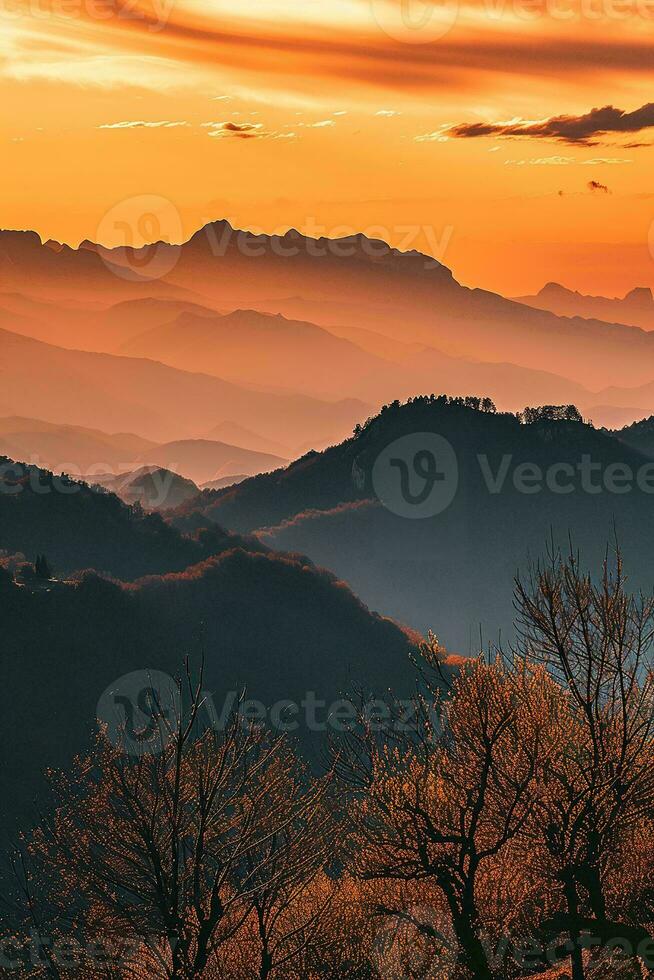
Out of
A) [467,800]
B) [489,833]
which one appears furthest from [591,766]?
[489,833]

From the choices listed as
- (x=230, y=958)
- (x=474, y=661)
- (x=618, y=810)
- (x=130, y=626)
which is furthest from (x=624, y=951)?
(x=130, y=626)

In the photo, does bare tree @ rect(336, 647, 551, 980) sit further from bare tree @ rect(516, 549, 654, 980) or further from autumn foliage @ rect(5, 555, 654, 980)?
bare tree @ rect(516, 549, 654, 980)

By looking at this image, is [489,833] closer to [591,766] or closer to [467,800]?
[467,800]

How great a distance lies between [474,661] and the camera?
1330 inches

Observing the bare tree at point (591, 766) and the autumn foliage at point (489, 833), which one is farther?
the bare tree at point (591, 766)

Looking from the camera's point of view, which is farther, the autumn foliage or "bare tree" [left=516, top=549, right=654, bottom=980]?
"bare tree" [left=516, top=549, right=654, bottom=980]

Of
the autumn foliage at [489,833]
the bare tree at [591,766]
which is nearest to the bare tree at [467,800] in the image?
the autumn foliage at [489,833]

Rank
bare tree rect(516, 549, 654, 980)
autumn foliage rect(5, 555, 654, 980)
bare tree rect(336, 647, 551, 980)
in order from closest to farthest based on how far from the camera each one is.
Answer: autumn foliage rect(5, 555, 654, 980) < bare tree rect(516, 549, 654, 980) < bare tree rect(336, 647, 551, 980)

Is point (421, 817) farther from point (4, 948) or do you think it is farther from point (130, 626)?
point (130, 626)

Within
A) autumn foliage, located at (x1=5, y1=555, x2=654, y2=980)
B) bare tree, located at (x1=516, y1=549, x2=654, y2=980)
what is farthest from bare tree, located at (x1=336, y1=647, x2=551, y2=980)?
bare tree, located at (x1=516, y1=549, x2=654, y2=980)

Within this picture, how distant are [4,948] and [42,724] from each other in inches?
4528

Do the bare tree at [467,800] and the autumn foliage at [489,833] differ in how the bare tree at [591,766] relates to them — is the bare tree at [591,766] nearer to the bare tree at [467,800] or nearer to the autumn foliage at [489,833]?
the autumn foliage at [489,833]

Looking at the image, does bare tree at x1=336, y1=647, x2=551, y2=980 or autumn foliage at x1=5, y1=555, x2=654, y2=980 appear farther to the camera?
bare tree at x1=336, y1=647, x2=551, y2=980

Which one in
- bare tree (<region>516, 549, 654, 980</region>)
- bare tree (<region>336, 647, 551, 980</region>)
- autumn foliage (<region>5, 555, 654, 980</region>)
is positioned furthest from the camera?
bare tree (<region>336, 647, 551, 980</region>)
